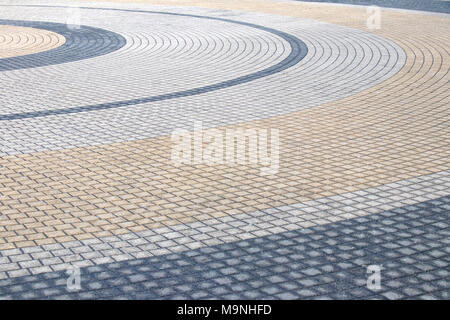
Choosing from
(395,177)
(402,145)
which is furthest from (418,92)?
(395,177)

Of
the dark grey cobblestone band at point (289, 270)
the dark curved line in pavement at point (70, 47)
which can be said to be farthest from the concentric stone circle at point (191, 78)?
the dark grey cobblestone band at point (289, 270)

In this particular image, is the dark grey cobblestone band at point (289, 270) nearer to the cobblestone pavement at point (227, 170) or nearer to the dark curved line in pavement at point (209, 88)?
the cobblestone pavement at point (227, 170)

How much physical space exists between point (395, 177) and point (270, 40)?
875 centimetres

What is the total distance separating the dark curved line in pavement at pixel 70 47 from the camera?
47.3 ft

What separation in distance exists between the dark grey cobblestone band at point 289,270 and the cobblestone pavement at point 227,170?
17mm

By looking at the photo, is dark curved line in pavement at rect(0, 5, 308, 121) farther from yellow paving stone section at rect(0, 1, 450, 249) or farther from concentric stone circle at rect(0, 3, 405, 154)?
yellow paving stone section at rect(0, 1, 450, 249)

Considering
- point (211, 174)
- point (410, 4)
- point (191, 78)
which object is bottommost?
point (211, 174)

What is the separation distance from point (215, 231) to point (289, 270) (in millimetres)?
1009

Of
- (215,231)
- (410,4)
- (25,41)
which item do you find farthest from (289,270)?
(410,4)

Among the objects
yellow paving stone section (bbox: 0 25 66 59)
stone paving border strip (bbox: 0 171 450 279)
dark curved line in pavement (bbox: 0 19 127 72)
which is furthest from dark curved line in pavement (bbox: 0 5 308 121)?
yellow paving stone section (bbox: 0 25 66 59)

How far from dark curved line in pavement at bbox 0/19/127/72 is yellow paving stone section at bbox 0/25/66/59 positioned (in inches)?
9.5

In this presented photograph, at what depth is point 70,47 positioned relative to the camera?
1589 cm

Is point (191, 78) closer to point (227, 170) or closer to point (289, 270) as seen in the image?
point (227, 170)

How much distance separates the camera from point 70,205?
7.14 metres
